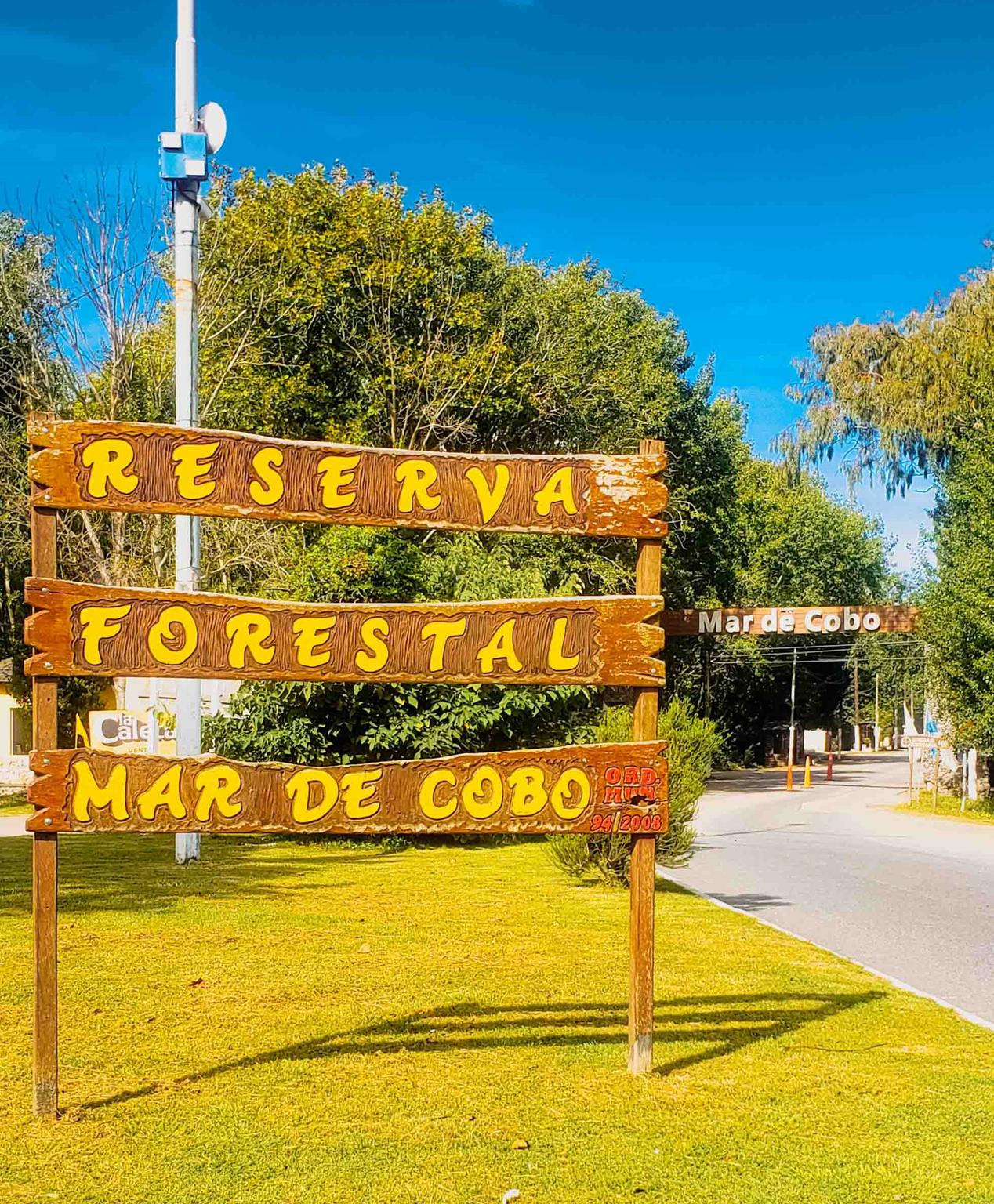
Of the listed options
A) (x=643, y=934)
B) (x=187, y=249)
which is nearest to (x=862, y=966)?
(x=643, y=934)

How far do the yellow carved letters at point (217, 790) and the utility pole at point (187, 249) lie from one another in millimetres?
8917

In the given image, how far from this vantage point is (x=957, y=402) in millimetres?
29859

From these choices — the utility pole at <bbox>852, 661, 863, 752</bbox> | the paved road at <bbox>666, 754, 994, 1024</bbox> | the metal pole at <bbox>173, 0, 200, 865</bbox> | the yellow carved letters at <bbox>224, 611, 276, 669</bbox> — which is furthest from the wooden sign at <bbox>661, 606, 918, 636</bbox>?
the utility pole at <bbox>852, 661, 863, 752</bbox>

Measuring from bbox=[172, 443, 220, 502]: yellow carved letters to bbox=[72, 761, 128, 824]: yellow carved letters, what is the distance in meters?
1.29

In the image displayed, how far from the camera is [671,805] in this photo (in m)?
12.4

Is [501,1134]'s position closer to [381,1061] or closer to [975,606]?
[381,1061]

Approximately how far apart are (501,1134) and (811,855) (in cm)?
1374

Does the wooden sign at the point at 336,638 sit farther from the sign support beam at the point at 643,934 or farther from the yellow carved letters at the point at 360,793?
the yellow carved letters at the point at 360,793

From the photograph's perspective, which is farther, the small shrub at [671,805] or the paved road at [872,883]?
the small shrub at [671,805]

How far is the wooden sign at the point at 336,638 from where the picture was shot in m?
5.53

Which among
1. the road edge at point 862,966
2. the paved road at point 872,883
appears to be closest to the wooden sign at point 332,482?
the road edge at point 862,966

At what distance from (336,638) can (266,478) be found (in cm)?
82

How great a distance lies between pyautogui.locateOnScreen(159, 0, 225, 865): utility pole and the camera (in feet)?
47.5

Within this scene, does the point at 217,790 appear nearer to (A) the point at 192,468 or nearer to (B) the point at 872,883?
(A) the point at 192,468
